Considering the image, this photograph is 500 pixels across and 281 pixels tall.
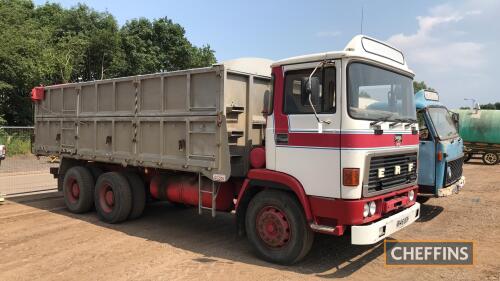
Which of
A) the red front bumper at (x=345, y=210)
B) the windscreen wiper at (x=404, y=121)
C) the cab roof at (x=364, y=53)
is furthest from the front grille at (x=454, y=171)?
the red front bumper at (x=345, y=210)

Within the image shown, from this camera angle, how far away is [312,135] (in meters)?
5.31

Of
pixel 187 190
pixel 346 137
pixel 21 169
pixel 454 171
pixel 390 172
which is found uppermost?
pixel 346 137

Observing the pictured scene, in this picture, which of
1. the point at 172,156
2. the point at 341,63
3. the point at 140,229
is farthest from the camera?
the point at 140,229

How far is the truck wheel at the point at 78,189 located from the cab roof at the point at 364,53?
5234mm

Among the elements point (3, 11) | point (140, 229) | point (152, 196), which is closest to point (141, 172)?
point (152, 196)

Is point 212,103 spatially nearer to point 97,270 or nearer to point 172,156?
point 172,156

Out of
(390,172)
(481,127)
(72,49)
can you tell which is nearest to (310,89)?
(390,172)

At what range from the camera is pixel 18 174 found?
51.8 ft

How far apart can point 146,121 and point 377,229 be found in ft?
14.3

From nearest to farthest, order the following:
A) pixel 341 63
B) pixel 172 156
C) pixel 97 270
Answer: pixel 341 63 < pixel 97 270 < pixel 172 156

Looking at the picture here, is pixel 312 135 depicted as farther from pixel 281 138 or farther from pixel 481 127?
pixel 481 127

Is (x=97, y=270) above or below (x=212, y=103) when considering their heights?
below

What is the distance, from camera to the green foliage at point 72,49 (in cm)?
2362

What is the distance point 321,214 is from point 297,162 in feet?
2.39
